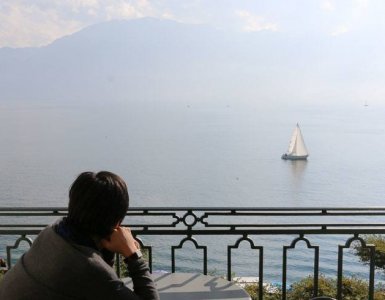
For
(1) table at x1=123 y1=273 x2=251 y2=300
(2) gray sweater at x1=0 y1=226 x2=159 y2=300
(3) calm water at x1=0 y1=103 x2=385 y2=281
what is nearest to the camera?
(2) gray sweater at x1=0 y1=226 x2=159 y2=300

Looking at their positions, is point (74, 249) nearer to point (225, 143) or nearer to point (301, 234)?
point (301, 234)

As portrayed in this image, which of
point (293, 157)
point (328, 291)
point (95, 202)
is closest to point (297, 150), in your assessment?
point (293, 157)

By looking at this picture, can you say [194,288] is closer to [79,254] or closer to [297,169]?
[79,254]

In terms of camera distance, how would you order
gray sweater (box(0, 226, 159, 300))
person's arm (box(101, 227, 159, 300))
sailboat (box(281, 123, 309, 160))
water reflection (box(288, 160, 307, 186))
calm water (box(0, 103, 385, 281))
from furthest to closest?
sailboat (box(281, 123, 309, 160)) < water reflection (box(288, 160, 307, 186)) < calm water (box(0, 103, 385, 281)) < person's arm (box(101, 227, 159, 300)) < gray sweater (box(0, 226, 159, 300))

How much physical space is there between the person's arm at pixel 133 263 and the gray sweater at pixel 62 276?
0.15m

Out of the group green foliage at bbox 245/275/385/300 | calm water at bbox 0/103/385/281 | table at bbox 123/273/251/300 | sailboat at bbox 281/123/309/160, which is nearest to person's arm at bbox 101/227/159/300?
table at bbox 123/273/251/300

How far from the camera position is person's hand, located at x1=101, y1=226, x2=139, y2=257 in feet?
7.11

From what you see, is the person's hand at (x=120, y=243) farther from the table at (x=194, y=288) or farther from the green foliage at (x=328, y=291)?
the green foliage at (x=328, y=291)

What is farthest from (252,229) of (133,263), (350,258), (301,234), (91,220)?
(350,258)

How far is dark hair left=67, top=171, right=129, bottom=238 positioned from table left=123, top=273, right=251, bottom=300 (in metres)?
0.85

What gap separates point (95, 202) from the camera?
6.45 feet

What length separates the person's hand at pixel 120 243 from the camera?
7.11ft

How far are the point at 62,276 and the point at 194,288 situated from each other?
105cm

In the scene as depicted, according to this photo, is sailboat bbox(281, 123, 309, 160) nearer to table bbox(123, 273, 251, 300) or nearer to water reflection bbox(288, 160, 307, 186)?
water reflection bbox(288, 160, 307, 186)
